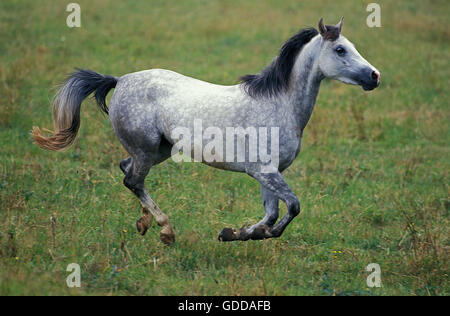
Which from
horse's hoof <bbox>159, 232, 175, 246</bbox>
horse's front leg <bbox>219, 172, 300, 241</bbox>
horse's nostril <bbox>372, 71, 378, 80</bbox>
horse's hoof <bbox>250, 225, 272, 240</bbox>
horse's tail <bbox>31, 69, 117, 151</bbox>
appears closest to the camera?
horse's nostril <bbox>372, 71, 378, 80</bbox>

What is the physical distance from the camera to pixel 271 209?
5141mm

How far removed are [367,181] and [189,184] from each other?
250 cm

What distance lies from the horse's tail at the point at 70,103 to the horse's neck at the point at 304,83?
1920mm

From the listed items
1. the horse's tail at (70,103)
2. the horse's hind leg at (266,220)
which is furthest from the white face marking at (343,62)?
the horse's tail at (70,103)

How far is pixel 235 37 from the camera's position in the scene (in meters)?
13.7

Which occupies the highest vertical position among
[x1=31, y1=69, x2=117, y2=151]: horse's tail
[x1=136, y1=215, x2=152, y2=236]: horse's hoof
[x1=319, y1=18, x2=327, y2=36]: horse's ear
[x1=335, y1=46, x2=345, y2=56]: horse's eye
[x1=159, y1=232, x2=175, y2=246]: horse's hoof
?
[x1=319, y1=18, x2=327, y2=36]: horse's ear

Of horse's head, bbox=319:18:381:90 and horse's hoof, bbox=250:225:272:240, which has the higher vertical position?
horse's head, bbox=319:18:381:90

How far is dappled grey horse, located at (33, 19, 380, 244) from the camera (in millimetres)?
4848

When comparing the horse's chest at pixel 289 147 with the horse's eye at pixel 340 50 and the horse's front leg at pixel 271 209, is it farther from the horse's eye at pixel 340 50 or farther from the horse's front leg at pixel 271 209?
the horse's eye at pixel 340 50

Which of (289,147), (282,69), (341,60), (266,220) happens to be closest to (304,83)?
(282,69)

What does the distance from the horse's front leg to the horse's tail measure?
1.86 metres

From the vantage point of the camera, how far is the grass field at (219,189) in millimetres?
4844

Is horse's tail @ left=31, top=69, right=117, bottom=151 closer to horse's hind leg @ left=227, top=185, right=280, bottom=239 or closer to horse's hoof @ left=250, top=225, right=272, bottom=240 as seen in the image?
horse's hind leg @ left=227, top=185, right=280, bottom=239

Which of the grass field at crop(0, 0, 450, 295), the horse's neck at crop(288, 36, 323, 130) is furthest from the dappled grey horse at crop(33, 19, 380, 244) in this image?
the grass field at crop(0, 0, 450, 295)
